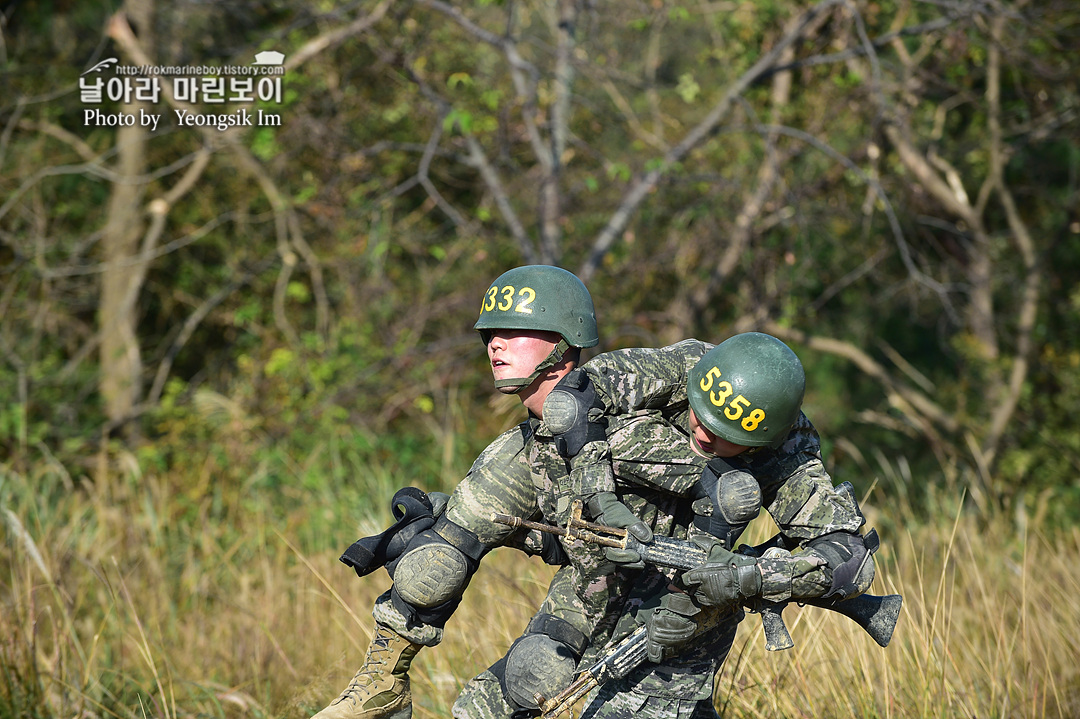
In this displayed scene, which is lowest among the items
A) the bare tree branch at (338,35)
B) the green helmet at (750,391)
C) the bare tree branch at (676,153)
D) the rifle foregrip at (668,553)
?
the rifle foregrip at (668,553)

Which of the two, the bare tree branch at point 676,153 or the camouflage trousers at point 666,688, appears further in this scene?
the bare tree branch at point 676,153

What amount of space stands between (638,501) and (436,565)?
0.59 meters

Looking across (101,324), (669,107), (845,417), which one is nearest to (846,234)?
(845,417)

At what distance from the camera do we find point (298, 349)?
747 centimetres

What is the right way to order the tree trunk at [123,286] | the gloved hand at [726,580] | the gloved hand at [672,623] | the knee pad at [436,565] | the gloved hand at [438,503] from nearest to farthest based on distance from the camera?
1. the gloved hand at [726,580]
2. the gloved hand at [672,623]
3. the knee pad at [436,565]
4. the gloved hand at [438,503]
5. the tree trunk at [123,286]

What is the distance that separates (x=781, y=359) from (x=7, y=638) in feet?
9.93

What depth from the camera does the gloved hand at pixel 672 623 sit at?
214cm

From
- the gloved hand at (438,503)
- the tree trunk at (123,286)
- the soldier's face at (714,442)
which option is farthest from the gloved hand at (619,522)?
the tree trunk at (123,286)

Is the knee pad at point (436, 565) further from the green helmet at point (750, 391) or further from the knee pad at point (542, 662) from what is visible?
the green helmet at point (750, 391)

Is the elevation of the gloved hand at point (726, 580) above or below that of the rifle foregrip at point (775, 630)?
above

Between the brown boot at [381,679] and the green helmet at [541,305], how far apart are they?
966 mm

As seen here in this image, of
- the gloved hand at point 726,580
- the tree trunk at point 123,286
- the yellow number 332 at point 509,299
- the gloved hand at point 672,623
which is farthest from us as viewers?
the tree trunk at point 123,286

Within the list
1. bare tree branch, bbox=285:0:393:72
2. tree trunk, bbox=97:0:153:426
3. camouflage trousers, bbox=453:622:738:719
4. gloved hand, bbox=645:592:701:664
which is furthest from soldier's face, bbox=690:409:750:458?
tree trunk, bbox=97:0:153:426

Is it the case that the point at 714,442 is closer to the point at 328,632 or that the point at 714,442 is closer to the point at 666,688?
the point at 666,688
